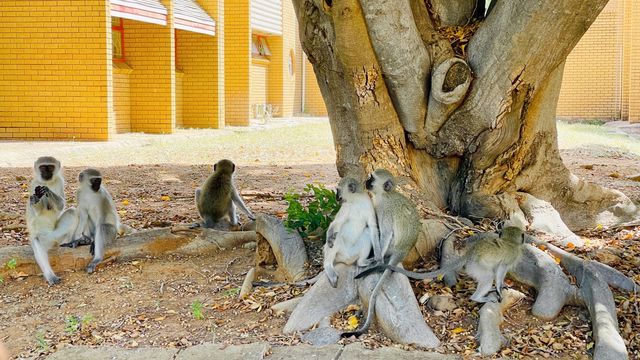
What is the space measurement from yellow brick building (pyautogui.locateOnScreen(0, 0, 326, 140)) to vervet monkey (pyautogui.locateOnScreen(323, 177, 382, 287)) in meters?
10.5

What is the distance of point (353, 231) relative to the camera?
4.79m

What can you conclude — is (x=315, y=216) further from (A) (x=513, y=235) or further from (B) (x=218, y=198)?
(A) (x=513, y=235)

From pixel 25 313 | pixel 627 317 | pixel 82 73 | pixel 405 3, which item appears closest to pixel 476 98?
pixel 405 3

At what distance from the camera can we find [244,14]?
21.6 metres

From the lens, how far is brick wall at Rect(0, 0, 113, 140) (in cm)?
1412

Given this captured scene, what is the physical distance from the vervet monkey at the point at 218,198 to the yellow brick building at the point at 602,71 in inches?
821

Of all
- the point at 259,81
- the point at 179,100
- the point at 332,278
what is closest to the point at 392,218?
the point at 332,278

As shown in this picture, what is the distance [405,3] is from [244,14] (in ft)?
56.3

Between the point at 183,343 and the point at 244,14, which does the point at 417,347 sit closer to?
the point at 183,343

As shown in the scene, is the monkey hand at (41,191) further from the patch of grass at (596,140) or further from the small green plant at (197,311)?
the patch of grass at (596,140)

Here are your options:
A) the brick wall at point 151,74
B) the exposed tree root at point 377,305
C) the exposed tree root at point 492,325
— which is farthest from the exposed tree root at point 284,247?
the brick wall at point 151,74

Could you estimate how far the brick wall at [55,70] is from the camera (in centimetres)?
1412

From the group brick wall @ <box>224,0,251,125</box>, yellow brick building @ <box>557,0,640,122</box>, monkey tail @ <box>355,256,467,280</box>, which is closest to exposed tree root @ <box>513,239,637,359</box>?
monkey tail @ <box>355,256,467,280</box>

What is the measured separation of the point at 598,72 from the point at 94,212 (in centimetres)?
2302
